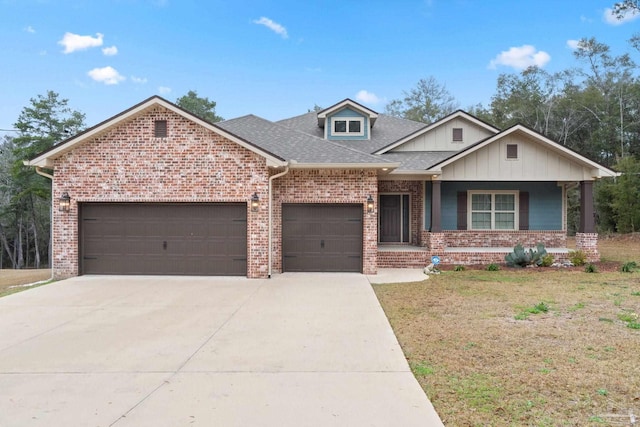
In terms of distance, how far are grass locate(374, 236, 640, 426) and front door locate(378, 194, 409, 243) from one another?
5.53m

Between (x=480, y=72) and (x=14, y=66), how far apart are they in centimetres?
3425

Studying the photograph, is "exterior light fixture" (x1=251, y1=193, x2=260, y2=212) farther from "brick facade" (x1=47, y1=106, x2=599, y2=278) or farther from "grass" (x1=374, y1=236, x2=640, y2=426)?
"grass" (x1=374, y1=236, x2=640, y2=426)

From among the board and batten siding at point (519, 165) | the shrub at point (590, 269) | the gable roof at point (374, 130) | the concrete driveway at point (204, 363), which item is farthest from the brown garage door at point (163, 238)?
the shrub at point (590, 269)

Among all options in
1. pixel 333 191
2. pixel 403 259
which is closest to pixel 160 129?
pixel 333 191

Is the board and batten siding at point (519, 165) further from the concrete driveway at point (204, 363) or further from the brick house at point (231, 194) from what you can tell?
the concrete driveway at point (204, 363)

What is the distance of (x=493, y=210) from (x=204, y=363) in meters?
13.0

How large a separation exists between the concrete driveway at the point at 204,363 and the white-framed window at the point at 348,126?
993cm

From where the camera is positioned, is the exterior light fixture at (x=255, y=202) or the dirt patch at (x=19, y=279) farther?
the dirt patch at (x=19, y=279)

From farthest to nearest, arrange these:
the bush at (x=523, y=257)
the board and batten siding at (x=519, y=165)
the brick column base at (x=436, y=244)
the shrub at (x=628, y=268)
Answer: the board and batten siding at (x=519, y=165) → the brick column base at (x=436, y=244) → the bush at (x=523, y=257) → the shrub at (x=628, y=268)

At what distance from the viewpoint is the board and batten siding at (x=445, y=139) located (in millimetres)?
16469

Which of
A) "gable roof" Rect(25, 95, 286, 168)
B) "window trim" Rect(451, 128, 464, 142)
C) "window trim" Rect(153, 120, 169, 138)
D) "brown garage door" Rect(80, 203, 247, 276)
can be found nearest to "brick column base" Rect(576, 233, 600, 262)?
"window trim" Rect(451, 128, 464, 142)

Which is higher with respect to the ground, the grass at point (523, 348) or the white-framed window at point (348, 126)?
the white-framed window at point (348, 126)

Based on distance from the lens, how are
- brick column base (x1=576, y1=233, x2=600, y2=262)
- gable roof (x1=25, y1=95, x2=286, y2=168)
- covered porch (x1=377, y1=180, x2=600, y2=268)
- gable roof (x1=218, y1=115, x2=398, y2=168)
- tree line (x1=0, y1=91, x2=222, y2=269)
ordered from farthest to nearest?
tree line (x1=0, y1=91, x2=222, y2=269), brick column base (x1=576, y1=233, x2=600, y2=262), covered porch (x1=377, y1=180, x2=600, y2=268), gable roof (x1=218, y1=115, x2=398, y2=168), gable roof (x1=25, y1=95, x2=286, y2=168)

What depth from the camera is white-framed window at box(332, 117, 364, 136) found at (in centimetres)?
1742
